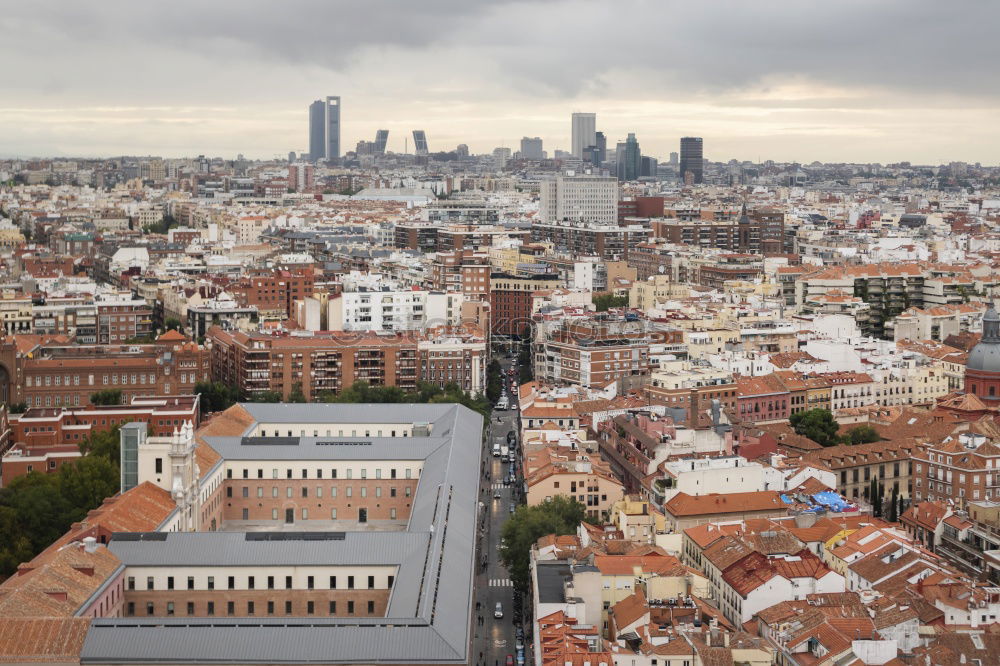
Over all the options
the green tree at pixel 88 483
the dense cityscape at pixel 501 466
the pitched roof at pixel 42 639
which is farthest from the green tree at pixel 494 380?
the pitched roof at pixel 42 639

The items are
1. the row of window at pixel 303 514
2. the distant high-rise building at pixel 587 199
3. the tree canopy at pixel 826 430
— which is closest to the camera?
Answer: the row of window at pixel 303 514

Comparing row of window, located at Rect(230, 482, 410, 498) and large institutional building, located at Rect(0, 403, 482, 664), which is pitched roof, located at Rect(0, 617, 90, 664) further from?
row of window, located at Rect(230, 482, 410, 498)

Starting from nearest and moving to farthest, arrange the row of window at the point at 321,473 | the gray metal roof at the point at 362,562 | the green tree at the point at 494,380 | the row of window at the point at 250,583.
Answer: the gray metal roof at the point at 362,562 → the row of window at the point at 250,583 → the row of window at the point at 321,473 → the green tree at the point at 494,380

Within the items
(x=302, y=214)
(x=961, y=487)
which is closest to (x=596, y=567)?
(x=961, y=487)

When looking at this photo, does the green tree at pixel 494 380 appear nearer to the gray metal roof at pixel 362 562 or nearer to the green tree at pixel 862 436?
the green tree at pixel 862 436

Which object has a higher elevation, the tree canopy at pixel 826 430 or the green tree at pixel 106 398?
the green tree at pixel 106 398

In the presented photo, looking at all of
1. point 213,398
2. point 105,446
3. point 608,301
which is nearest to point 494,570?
point 105,446

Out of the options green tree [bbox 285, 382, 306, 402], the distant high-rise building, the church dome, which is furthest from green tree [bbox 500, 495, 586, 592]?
the distant high-rise building
